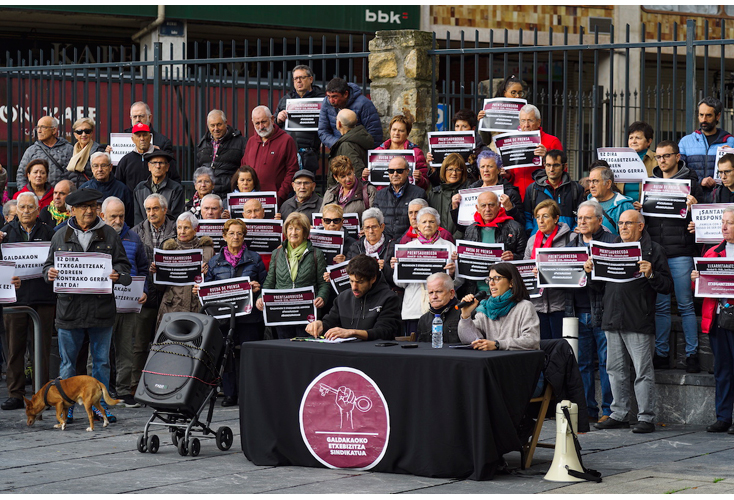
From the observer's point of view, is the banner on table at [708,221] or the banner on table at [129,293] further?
the banner on table at [129,293]

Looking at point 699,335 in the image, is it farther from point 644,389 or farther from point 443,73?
point 443,73

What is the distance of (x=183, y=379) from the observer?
9.19 meters

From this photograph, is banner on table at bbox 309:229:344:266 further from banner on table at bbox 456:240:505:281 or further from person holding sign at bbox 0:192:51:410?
person holding sign at bbox 0:192:51:410

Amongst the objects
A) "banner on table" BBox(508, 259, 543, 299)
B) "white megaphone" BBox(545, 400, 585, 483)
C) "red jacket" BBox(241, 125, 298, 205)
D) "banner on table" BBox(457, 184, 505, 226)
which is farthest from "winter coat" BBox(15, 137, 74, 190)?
"white megaphone" BBox(545, 400, 585, 483)

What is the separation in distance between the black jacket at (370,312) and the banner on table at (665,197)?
269 cm

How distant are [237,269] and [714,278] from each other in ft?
15.7

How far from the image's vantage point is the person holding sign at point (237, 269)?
1159cm

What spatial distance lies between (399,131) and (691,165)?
123 inches

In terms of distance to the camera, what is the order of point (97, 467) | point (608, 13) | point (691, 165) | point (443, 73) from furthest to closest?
point (608, 13), point (443, 73), point (691, 165), point (97, 467)

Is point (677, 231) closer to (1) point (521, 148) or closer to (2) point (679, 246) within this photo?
(2) point (679, 246)

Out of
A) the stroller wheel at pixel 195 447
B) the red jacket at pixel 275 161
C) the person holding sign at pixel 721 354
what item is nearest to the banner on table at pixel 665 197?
the person holding sign at pixel 721 354

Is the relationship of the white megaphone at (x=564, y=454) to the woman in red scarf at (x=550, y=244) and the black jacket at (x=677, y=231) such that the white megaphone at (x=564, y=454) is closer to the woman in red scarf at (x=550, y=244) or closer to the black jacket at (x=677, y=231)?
the woman in red scarf at (x=550, y=244)
